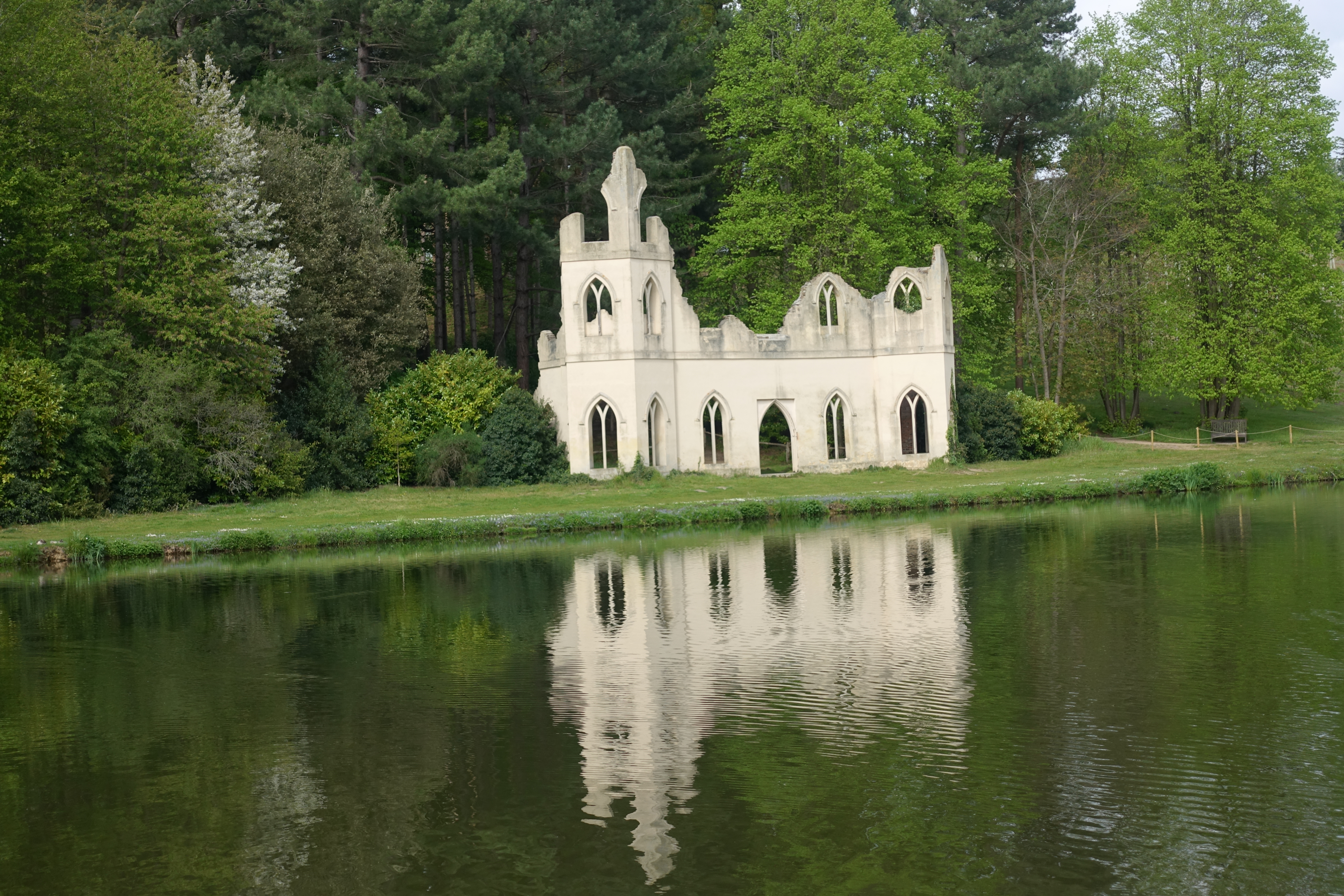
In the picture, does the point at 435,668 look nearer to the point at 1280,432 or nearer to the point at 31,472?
the point at 31,472

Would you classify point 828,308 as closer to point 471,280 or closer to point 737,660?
point 471,280

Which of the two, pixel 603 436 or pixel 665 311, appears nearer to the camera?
pixel 603 436

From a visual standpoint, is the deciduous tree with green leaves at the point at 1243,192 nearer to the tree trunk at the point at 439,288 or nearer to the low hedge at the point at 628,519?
the low hedge at the point at 628,519

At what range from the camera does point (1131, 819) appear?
9680 millimetres

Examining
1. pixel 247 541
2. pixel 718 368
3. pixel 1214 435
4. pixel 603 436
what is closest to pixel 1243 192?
pixel 1214 435

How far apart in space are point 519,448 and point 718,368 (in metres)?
6.96

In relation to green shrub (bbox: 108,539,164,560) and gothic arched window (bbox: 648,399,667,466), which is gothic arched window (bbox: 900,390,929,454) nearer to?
gothic arched window (bbox: 648,399,667,466)

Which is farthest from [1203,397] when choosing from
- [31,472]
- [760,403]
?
[31,472]

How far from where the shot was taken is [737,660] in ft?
51.1

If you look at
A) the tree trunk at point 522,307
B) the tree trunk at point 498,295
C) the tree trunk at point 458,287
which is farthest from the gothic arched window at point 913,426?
the tree trunk at point 458,287

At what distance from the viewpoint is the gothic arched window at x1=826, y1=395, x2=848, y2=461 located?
4409 cm

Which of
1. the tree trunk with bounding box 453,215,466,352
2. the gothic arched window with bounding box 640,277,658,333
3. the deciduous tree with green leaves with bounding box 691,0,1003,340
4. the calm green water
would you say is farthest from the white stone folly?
the calm green water

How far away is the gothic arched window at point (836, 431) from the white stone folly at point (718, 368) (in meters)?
0.05

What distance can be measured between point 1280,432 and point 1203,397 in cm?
410
